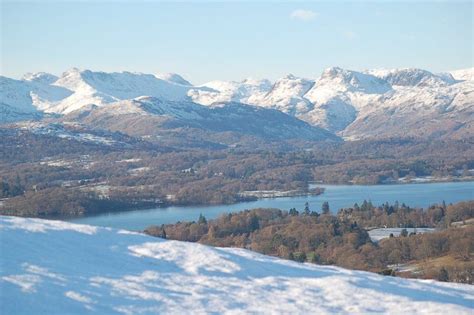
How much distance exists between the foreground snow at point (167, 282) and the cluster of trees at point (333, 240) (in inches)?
570

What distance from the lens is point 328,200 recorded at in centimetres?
10275

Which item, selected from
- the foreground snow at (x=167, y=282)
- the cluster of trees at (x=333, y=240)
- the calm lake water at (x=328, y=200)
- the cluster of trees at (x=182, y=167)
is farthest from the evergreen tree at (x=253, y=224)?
the foreground snow at (x=167, y=282)

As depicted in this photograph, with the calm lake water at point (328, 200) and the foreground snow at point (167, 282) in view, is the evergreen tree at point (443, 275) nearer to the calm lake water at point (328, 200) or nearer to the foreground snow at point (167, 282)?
the foreground snow at point (167, 282)

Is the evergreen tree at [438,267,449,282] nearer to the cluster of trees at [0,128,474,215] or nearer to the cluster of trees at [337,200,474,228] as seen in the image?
the cluster of trees at [337,200,474,228]

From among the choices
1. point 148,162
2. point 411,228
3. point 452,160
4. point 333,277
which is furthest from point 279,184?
point 333,277

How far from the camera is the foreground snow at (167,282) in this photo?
1852 cm

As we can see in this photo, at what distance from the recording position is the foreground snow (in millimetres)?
18516

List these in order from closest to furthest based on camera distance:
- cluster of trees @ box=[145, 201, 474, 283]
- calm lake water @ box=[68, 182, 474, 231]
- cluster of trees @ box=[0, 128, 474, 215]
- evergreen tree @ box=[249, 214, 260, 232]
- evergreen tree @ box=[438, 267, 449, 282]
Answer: evergreen tree @ box=[438, 267, 449, 282] < cluster of trees @ box=[145, 201, 474, 283] < evergreen tree @ box=[249, 214, 260, 232] < calm lake water @ box=[68, 182, 474, 231] < cluster of trees @ box=[0, 128, 474, 215]

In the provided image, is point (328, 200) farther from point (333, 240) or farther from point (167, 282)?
point (167, 282)

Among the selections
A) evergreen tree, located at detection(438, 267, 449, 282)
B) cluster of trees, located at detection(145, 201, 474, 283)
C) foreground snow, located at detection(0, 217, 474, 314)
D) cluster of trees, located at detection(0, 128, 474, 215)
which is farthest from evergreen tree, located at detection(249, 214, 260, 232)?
foreground snow, located at detection(0, 217, 474, 314)

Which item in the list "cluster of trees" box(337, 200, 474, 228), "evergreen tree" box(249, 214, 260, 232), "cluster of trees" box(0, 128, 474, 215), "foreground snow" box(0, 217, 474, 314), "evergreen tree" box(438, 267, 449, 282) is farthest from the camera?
"cluster of trees" box(0, 128, 474, 215)

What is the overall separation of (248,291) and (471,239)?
1453 inches

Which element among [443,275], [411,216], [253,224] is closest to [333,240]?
[253,224]

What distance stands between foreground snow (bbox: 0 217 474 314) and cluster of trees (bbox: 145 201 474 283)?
14.5m
